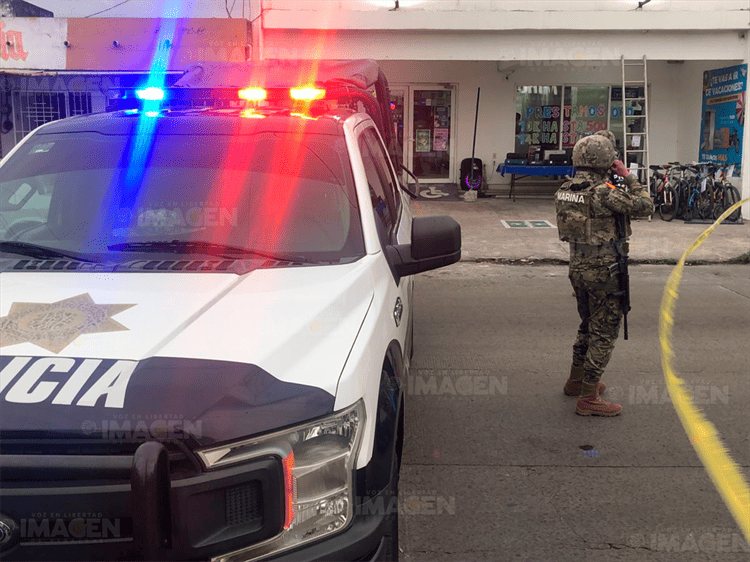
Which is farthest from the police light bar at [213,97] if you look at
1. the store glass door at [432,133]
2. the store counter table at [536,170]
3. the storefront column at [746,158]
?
the store glass door at [432,133]

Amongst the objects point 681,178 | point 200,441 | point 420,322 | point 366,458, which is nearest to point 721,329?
point 420,322

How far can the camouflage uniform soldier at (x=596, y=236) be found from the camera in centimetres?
471

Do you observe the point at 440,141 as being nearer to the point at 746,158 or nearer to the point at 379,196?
the point at 746,158

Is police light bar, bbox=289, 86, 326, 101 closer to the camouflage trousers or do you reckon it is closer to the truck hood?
the truck hood

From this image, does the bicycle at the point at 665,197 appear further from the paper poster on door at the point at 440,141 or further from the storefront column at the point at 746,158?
the paper poster on door at the point at 440,141

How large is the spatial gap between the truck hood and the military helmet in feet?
8.75

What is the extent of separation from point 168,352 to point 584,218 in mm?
3427

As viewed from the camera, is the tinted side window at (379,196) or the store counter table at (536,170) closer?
the tinted side window at (379,196)

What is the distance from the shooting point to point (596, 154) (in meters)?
4.72

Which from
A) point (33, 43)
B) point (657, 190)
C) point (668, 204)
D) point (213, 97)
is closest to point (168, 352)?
point (213, 97)

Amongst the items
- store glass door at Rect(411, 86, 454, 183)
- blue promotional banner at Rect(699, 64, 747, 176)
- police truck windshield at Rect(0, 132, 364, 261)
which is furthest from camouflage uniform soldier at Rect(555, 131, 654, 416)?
store glass door at Rect(411, 86, 454, 183)

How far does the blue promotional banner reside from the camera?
14.3 m

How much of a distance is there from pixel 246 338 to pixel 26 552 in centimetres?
79

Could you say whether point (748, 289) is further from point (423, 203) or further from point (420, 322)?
point (423, 203)
